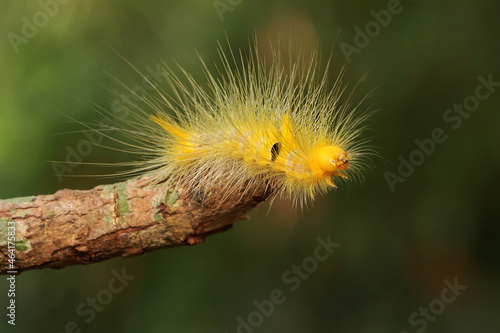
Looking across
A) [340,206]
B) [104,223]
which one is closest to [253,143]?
[104,223]

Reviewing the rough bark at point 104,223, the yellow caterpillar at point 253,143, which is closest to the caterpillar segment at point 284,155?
the yellow caterpillar at point 253,143

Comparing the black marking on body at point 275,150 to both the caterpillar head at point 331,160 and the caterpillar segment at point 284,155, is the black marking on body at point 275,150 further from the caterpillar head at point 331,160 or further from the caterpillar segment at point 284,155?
the caterpillar head at point 331,160

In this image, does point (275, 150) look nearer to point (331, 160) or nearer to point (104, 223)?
point (331, 160)

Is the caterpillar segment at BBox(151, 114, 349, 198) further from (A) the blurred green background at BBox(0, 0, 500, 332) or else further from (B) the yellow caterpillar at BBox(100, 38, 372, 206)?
(A) the blurred green background at BBox(0, 0, 500, 332)

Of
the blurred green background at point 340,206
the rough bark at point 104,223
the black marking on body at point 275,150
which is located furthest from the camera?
the blurred green background at point 340,206

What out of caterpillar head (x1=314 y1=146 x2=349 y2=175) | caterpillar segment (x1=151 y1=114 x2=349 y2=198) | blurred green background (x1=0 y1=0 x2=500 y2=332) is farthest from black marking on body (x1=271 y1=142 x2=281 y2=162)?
blurred green background (x1=0 y1=0 x2=500 y2=332)

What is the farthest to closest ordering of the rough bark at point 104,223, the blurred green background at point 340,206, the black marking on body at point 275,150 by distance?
the blurred green background at point 340,206, the black marking on body at point 275,150, the rough bark at point 104,223
